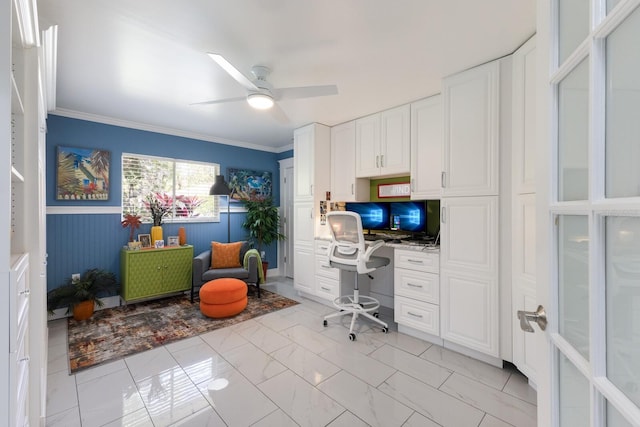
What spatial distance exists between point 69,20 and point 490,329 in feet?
12.4

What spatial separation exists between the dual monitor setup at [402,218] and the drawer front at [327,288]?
0.89 m

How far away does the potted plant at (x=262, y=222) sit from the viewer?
15.3 ft

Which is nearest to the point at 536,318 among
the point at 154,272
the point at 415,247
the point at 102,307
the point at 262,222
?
the point at 415,247

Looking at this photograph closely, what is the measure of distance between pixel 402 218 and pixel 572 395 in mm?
2785

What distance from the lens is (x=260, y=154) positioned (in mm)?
5078

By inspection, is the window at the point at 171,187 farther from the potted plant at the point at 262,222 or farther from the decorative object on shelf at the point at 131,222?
the potted plant at the point at 262,222

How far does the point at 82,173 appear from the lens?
3346 millimetres

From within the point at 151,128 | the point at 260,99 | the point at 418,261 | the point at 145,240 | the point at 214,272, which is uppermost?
the point at 151,128

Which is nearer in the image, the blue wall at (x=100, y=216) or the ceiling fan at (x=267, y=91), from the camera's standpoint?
the ceiling fan at (x=267, y=91)

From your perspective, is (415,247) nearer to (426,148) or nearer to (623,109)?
(426,148)

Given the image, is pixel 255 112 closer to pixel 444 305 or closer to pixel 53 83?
pixel 53 83

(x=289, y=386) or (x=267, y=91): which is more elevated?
(x=267, y=91)

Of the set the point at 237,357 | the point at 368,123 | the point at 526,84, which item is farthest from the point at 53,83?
the point at 526,84

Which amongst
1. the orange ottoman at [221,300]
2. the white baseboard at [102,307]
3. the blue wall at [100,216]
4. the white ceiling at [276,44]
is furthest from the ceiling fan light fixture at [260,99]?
the white baseboard at [102,307]
